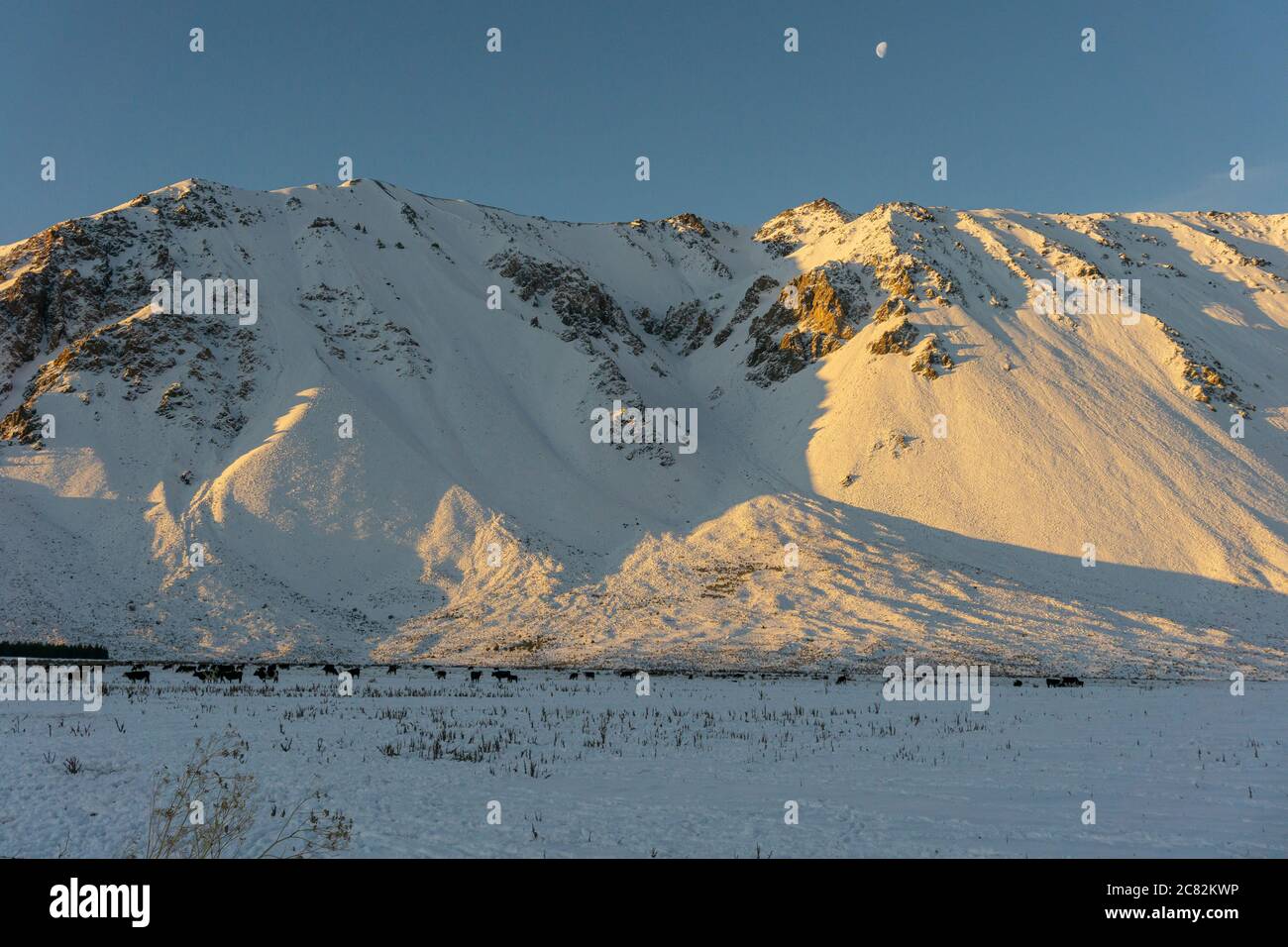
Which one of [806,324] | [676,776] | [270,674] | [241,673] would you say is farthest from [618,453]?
[676,776]

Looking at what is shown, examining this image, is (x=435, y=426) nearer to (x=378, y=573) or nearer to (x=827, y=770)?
(x=378, y=573)

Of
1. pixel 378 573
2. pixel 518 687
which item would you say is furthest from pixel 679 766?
pixel 378 573

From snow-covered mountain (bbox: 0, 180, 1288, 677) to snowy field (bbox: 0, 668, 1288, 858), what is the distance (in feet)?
91.2

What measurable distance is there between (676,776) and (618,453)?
2847 inches

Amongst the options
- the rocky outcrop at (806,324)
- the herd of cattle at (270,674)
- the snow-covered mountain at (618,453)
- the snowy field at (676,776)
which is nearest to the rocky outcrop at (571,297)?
the snow-covered mountain at (618,453)

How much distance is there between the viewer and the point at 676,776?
12.1 meters

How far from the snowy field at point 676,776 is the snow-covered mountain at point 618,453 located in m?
27.8

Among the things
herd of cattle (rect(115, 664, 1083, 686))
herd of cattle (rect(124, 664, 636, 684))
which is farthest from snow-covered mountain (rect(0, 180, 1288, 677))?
herd of cattle (rect(124, 664, 636, 684))

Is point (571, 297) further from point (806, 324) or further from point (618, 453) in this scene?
point (618, 453)

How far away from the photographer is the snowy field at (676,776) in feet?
26.5

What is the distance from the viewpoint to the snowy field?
8086 millimetres

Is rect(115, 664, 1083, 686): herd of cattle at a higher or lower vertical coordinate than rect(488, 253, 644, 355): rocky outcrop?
lower

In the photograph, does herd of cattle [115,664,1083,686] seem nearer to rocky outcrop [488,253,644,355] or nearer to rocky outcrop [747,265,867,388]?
rocky outcrop [488,253,644,355]
